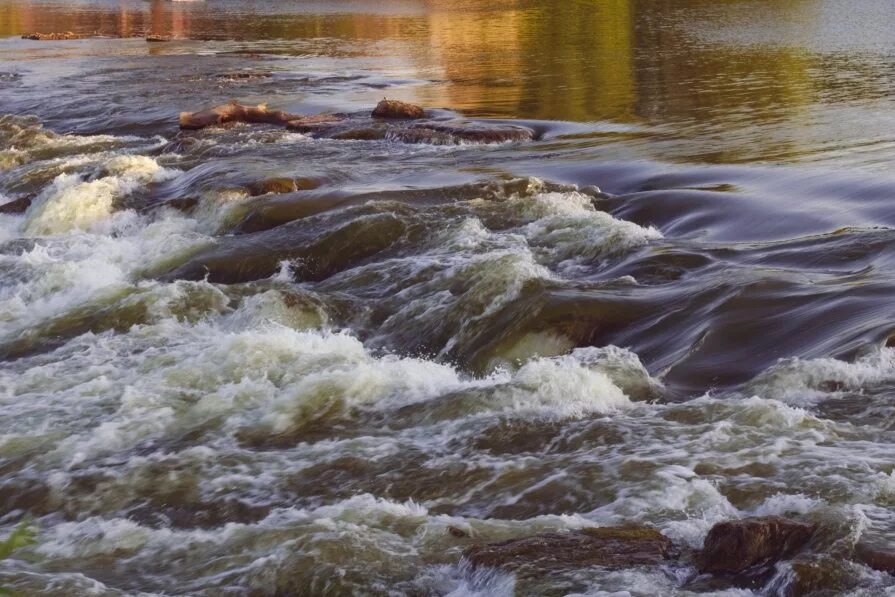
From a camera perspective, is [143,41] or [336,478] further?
[143,41]

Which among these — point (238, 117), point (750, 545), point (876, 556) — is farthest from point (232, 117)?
point (876, 556)

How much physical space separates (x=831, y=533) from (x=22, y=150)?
54.5 feet

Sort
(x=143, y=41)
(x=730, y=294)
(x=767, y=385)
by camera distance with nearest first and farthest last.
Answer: (x=767, y=385)
(x=730, y=294)
(x=143, y=41)

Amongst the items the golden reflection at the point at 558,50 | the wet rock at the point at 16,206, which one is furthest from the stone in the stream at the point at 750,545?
the wet rock at the point at 16,206

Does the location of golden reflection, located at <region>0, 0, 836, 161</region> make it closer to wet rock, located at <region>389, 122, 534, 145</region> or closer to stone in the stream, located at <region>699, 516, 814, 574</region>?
wet rock, located at <region>389, 122, 534, 145</region>

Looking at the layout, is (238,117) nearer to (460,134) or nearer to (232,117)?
(232,117)

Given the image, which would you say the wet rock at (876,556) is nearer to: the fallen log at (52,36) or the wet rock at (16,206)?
the wet rock at (16,206)

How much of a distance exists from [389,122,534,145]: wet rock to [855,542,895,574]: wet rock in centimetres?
1266

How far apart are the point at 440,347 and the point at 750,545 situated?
4238 mm

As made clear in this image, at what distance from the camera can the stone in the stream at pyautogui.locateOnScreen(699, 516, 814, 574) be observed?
4.89m

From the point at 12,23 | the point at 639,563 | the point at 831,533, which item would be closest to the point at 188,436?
the point at 639,563

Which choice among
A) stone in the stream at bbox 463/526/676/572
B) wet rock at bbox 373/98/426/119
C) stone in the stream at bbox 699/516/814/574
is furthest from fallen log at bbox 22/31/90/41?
stone in the stream at bbox 699/516/814/574

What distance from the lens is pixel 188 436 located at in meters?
7.36

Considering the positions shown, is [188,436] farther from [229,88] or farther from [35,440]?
[229,88]
